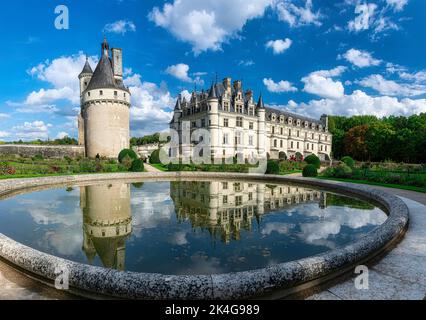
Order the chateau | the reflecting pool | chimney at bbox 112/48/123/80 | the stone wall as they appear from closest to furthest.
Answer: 1. the reflecting pool
2. the stone wall
3. the chateau
4. chimney at bbox 112/48/123/80

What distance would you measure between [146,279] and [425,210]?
9218mm

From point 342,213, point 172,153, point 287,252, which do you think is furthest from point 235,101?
point 287,252

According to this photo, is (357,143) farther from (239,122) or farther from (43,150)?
(43,150)

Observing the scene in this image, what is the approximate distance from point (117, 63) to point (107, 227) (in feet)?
128

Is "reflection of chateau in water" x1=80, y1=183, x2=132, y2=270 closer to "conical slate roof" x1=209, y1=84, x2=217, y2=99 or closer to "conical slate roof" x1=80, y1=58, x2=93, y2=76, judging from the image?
"conical slate roof" x1=209, y1=84, x2=217, y2=99

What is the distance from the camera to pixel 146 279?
3.09 meters

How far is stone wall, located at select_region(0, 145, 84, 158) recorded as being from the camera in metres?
33.6

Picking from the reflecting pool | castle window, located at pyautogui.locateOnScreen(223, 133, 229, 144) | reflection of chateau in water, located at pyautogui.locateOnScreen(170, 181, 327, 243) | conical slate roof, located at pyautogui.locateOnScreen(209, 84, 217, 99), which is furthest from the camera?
castle window, located at pyautogui.locateOnScreen(223, 133, 229, 144)

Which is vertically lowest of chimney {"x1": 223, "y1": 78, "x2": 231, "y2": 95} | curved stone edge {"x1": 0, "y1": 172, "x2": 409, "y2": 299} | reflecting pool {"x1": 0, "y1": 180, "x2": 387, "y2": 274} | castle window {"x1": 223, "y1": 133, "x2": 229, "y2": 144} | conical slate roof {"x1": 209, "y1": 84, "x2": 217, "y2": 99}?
reflecting pool {"x1": 0, "y1": 180, "x2": 387, "y2": 274}

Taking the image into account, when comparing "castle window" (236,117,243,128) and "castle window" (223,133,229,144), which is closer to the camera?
"castle window" (223,133,229,144)

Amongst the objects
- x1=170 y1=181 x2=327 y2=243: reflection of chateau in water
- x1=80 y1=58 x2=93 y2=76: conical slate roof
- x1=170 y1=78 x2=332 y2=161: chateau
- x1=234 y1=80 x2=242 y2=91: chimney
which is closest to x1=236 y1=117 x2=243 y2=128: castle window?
x1=170 y1=78 x2=332 y2=161: chateau

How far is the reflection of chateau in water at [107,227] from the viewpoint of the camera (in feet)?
16.1

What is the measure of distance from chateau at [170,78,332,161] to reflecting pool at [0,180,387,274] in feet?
80.0

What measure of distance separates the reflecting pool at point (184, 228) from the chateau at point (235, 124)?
2439 centimetres
